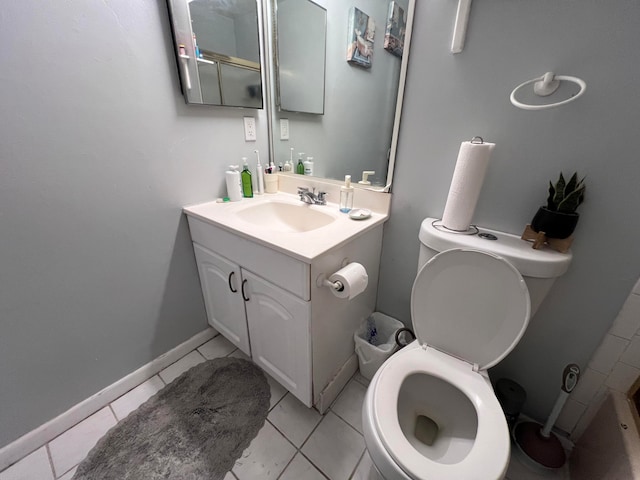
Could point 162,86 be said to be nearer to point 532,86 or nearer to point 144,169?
point 144,169

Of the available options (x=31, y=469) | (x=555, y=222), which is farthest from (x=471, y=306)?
(x=31, y=469)

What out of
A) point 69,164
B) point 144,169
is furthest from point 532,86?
point 69,164

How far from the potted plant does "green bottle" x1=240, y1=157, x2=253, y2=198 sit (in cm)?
128

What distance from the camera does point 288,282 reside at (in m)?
0.90

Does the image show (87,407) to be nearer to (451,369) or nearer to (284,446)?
(284,446)

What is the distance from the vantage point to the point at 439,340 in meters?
0.94

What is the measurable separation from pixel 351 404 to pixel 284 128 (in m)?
1.55

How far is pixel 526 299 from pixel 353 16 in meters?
1.34

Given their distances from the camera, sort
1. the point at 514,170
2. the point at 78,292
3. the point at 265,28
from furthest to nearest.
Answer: the point at 265,28
the point at 78,292
the point at 514,170

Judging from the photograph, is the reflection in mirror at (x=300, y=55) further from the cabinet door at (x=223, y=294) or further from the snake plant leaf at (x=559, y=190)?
the snake plant leaf at (x=559, y=190)

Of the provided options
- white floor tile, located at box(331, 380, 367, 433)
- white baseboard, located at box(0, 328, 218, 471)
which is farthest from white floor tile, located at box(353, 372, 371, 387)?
white baseboard, located at box(0, 328, 218, 471)

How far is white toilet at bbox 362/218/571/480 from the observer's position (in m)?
0.71

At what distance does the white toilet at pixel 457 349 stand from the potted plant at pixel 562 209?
8 cm

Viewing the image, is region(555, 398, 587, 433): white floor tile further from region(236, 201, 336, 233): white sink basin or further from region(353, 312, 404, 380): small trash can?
region(236, 201, 336, 233): white sink basin
